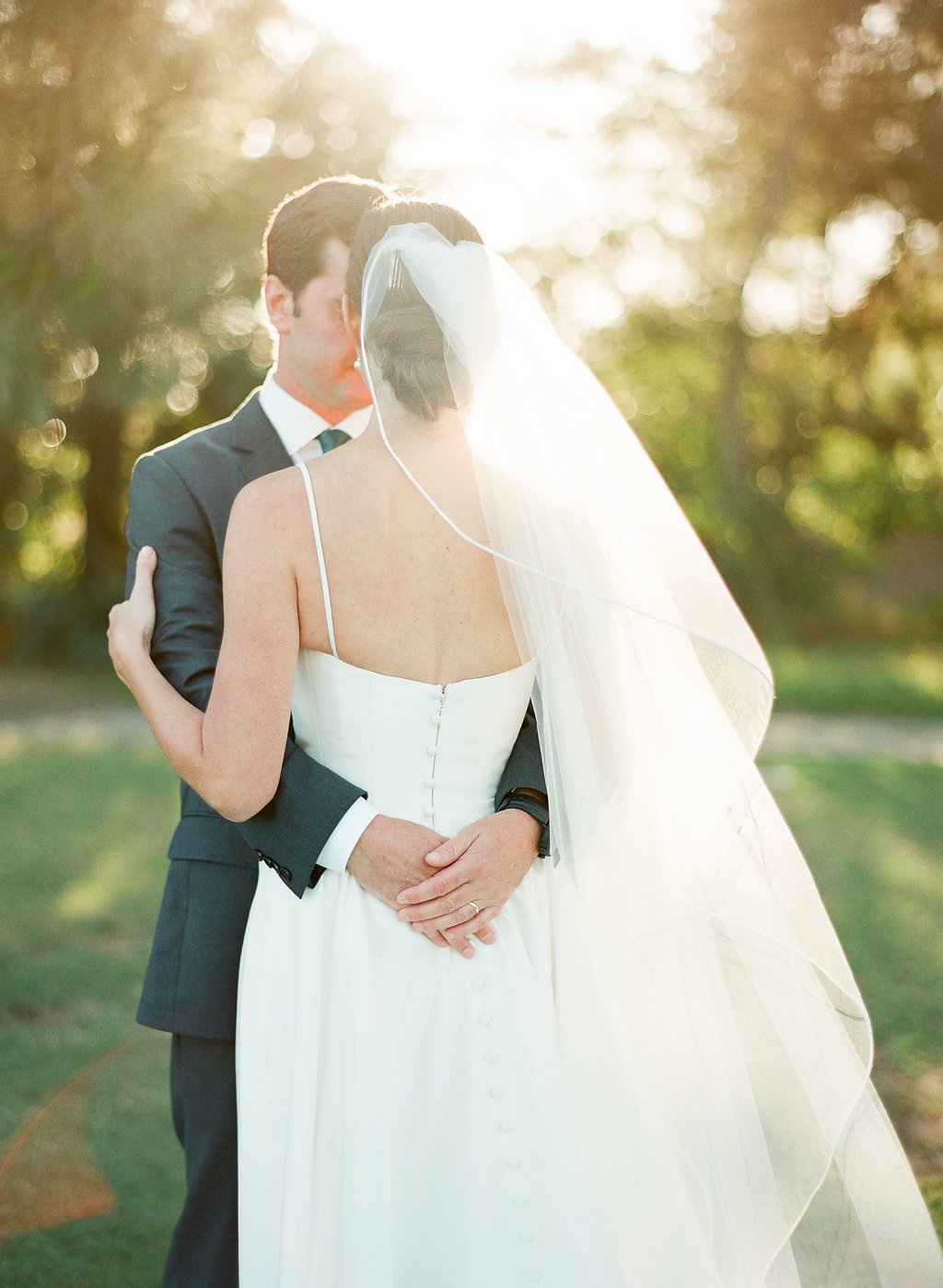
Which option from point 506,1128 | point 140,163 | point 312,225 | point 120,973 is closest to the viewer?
point 506,1128

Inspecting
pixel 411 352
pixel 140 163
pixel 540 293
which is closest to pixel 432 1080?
pixel 411 352

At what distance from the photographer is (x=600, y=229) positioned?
1680 cm

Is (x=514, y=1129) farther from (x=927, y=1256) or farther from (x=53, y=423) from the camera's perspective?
(x=53, y=423)

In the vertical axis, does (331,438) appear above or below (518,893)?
above

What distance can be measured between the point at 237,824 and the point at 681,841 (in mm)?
817

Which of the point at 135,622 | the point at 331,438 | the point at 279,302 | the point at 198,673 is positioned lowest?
the point at 198,673

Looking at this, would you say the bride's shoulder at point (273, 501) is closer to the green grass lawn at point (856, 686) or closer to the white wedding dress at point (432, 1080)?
the white wedding dress at point (432, 1080)

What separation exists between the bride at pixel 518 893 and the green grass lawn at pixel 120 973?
1.58 meters

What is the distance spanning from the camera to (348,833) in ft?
6.50

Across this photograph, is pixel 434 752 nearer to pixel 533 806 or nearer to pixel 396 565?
pixel 533 806

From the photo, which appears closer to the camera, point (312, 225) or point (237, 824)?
point (237, 824)

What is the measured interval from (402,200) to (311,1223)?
168 cm

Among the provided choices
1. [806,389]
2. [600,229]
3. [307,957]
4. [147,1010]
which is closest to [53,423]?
[147,1010]

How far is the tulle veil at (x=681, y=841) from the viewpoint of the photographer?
200 centimetres
